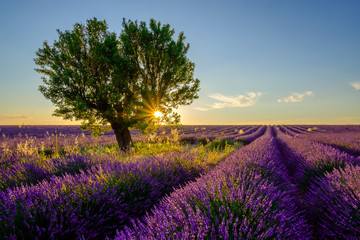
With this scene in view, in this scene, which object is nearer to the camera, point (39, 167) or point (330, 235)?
point (330, 235)

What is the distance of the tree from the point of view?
8039mm

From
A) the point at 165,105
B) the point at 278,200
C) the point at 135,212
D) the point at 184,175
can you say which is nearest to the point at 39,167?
the point at 135,212

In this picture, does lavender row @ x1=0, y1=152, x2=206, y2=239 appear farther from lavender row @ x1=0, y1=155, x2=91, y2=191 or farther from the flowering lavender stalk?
the flowering lavender stalk

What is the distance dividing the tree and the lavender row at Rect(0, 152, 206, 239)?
5525 millimetres

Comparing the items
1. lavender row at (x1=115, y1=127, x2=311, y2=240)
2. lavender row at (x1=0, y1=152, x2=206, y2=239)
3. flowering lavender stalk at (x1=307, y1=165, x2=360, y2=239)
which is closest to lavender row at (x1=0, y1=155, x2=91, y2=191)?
lavender row at (x1=0, y1=152, x2=206, y2=239)

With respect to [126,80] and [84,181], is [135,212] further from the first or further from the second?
[126,80]

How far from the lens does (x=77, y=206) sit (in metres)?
2.08

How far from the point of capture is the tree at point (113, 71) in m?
8.04

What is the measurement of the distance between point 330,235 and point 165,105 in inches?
315

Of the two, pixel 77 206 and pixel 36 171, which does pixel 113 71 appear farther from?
pixel 77 206

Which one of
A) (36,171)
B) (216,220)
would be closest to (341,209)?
(216,220)

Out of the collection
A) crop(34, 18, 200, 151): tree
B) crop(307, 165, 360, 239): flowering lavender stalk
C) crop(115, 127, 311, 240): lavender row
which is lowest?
crop(307, 165, 360, 239): flowering lavender stalk

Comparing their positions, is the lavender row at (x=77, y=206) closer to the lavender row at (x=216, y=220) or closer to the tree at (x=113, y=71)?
the lavender row at (x=216, y=220)

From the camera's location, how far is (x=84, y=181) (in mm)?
2760
